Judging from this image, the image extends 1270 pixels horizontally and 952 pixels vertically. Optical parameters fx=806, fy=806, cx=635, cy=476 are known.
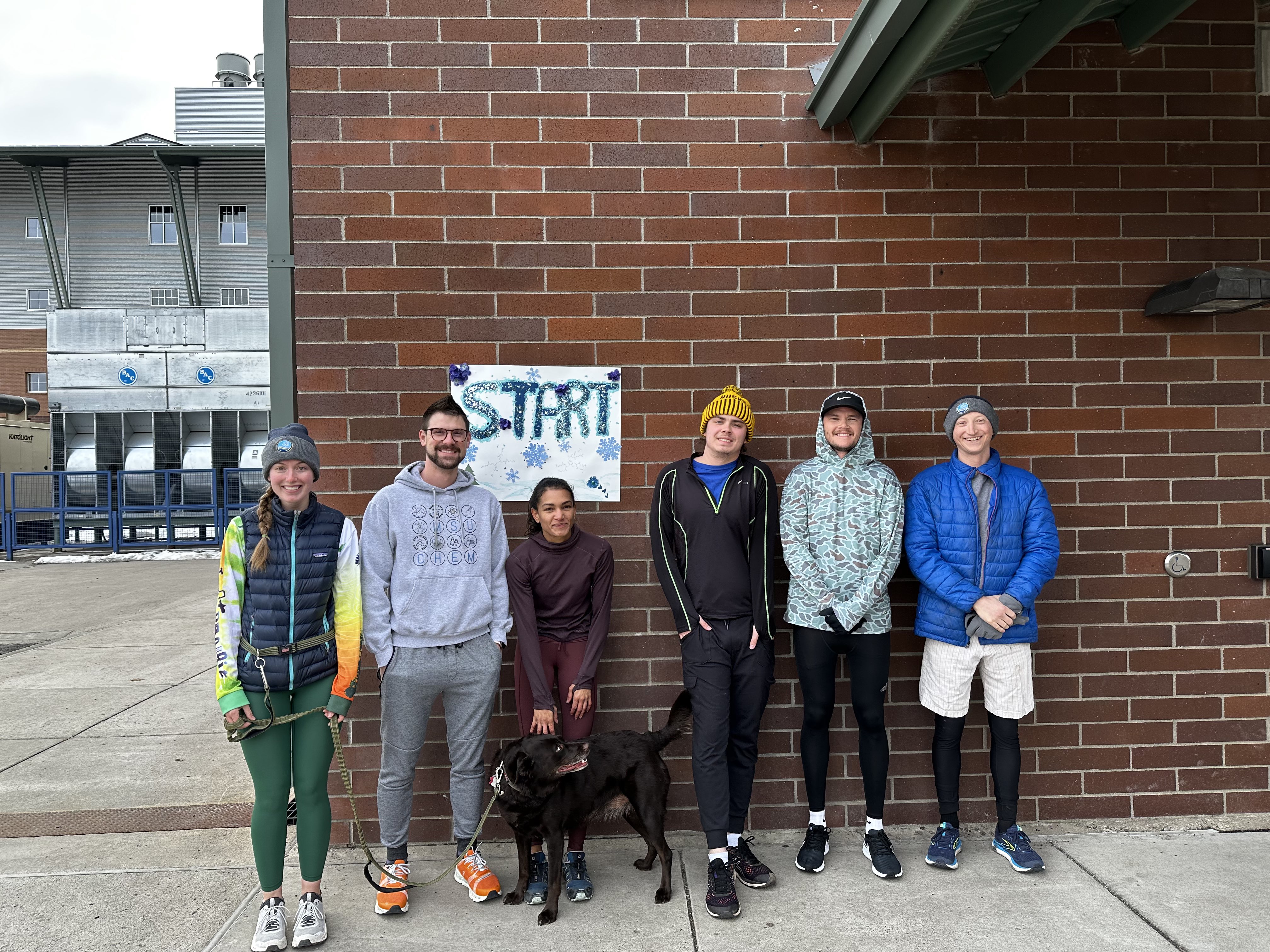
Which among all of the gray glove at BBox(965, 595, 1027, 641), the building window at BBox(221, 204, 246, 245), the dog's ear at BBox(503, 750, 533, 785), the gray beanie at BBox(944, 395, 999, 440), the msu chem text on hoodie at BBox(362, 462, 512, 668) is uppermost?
the building window at BBox(221, 204, 246, 245)

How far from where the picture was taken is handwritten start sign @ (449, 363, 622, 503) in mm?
3996

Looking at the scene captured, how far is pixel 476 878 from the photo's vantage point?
3.38m

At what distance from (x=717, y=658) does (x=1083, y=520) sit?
212 centimetres

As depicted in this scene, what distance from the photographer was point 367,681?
12.7 feet

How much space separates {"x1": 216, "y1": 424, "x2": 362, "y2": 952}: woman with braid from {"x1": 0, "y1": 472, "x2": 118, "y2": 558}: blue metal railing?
17032 mm

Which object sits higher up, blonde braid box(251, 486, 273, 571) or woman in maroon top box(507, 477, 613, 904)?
blonde braid box(251, 486, 273, 571)

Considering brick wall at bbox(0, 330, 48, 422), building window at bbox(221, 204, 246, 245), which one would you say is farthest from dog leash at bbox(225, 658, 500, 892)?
brick wall at bbox(0, 330, 48, 422)

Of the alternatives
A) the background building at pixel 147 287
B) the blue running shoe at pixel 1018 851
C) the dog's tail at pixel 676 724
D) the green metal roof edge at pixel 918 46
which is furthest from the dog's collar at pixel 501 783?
the background building at pixel 147 287

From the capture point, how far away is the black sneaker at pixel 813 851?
3588 mm

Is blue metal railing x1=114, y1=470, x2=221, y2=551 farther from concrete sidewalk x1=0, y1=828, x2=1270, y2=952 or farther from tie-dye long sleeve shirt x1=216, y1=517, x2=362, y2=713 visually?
tie-dye long sleeve shirt x1=216, y1=517, x2=362, y2=713

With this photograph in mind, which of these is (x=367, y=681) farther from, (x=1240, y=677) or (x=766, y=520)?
(x=1240, y=677)

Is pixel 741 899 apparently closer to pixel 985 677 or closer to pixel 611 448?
pixel 985 677

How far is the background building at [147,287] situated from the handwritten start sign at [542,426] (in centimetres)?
1704

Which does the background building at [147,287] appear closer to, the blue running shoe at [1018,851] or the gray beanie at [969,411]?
the gray beanie at [969,411]
